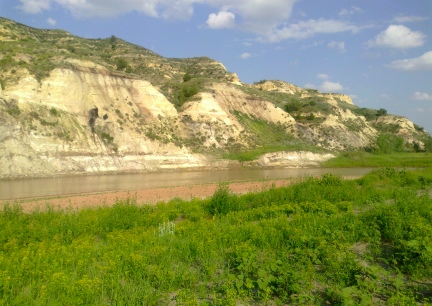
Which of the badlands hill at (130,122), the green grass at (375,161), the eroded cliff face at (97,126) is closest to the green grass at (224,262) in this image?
the eroded cliff face at (97,126)

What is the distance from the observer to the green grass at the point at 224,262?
6223 millimetres

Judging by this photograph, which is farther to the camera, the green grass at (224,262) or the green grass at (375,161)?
the green grass at (375,161)

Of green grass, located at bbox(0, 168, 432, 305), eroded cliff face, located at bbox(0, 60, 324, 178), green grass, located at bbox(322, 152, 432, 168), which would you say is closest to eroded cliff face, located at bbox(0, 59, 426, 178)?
eroded cliff face, located at bbox(0, 60, 324, 178)

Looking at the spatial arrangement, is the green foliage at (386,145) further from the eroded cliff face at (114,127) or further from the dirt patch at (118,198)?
the dirt patch at (118,198)

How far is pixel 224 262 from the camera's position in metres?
8.09

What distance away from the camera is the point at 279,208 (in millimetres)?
14469

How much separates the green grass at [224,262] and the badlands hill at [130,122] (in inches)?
1143

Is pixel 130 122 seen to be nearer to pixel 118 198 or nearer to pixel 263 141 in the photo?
pixel 263 141

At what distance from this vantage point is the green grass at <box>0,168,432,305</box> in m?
6.22

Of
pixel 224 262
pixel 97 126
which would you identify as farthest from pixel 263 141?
pixel 224 262

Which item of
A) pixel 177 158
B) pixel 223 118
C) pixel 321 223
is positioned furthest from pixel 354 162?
pixel 321 223

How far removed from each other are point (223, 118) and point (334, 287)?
2347 inches

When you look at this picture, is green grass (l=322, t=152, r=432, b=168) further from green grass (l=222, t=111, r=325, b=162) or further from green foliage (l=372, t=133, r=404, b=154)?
green foliage (l=372, t=133, r=404, b=154)

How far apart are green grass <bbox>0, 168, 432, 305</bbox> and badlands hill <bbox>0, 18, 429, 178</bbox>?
29041mm
